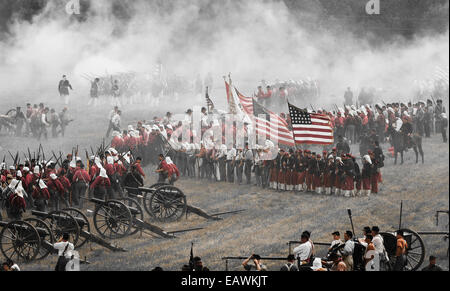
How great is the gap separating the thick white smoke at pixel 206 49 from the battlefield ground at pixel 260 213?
1.41 m

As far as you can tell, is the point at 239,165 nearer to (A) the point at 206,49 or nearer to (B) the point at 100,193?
(A) the point at 206,49

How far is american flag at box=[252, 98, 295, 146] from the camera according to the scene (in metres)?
22.3

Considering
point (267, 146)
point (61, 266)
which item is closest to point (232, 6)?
point (267, 146)

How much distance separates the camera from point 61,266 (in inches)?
666

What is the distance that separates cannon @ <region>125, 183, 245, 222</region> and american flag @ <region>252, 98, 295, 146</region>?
3.11m

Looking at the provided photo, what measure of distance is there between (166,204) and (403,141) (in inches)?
276

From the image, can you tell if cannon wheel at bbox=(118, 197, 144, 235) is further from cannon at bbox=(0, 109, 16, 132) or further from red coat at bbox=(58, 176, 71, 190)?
cannon at bbox=(0, 109, 16, 132)

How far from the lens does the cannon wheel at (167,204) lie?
20.0 meters

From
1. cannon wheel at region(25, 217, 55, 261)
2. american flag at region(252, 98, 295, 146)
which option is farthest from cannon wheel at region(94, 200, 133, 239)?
american flag at region(252, 98, 295, 146)

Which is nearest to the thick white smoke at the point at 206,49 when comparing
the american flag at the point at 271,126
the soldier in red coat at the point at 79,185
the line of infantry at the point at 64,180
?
the american flag at the point at 271,126

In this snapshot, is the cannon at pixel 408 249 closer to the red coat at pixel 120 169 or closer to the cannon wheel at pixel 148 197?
the cannon wheel at pixel 148 197

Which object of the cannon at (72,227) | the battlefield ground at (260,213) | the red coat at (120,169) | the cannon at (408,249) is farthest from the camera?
the red coat at (120,169)
